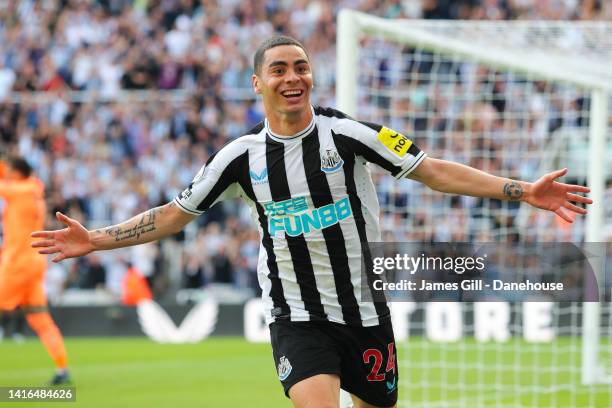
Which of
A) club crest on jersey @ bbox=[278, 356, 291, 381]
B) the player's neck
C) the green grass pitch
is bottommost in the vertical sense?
the green grass pitch

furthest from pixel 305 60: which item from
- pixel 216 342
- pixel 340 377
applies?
pixel 216 342

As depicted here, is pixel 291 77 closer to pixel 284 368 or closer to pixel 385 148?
pixel 385 148

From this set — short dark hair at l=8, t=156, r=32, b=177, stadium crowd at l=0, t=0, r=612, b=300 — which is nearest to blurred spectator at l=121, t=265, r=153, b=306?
stadium crowd at l=0, t=0, r=612, b=300

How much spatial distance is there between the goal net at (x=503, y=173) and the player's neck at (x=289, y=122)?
2669mm

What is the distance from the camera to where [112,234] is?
579 cm

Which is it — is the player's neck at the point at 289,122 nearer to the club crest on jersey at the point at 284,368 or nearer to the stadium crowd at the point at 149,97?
the club crest on jersey at the point at 284,368

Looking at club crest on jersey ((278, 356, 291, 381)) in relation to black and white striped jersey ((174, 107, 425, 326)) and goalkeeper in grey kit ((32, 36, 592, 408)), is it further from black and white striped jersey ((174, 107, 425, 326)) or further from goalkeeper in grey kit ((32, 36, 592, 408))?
black and white striped jersey ((174, 107, 425, 326))

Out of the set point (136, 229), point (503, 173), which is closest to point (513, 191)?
point (136, 229)

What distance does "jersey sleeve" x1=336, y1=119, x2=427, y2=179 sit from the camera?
5543 mm

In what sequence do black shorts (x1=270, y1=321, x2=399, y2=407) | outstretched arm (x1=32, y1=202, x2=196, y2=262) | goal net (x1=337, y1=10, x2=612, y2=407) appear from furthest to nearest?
goal net (x1=337, y1=10, x2=612, y2=407)
outstretched arm (x1=32, y1=202, x2=196, y2=262)
black shorts (x1=270, y1=321, x2=399, y2=407)

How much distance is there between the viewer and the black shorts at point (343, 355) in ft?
18.0

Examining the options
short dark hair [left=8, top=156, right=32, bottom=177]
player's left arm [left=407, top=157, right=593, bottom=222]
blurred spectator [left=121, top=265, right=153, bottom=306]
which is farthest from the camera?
blurred spectator [left=121, top=265, right=153, bottom=306]

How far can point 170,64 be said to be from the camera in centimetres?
2294

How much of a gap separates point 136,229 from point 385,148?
141 cm
